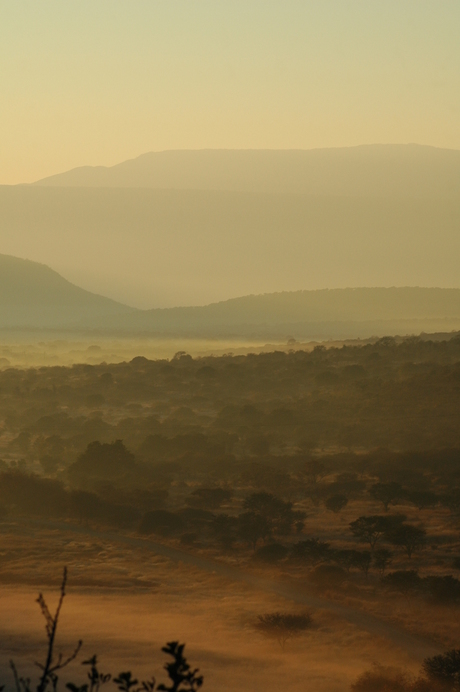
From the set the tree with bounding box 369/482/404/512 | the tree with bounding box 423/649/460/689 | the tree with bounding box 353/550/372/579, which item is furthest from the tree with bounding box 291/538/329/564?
the tree with bounding box 423/649/460/689

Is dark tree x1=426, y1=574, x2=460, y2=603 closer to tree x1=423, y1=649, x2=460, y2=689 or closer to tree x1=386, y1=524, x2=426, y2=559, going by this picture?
tree x1=386, y1=524, x2=426, y2=559

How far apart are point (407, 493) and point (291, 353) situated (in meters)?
40.7

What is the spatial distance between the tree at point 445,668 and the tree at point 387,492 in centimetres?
1682

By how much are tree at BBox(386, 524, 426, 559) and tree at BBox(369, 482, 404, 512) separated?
18.5 feet

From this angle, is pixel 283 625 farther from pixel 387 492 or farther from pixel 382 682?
pixel 387 492

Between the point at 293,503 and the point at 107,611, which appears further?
the point at 293,503

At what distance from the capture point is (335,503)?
37.0 meters

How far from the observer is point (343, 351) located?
75.3 meters

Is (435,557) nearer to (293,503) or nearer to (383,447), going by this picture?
(293,503)

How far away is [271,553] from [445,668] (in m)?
12.0

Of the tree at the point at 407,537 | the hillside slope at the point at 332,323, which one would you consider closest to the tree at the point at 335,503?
the tree at the point at 407,537

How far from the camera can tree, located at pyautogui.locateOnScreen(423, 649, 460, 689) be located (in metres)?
19.0

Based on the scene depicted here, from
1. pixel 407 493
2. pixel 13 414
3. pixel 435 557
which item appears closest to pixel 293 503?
pixel 407 493

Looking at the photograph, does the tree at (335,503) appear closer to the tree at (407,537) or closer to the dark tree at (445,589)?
the tree at (407,537)
